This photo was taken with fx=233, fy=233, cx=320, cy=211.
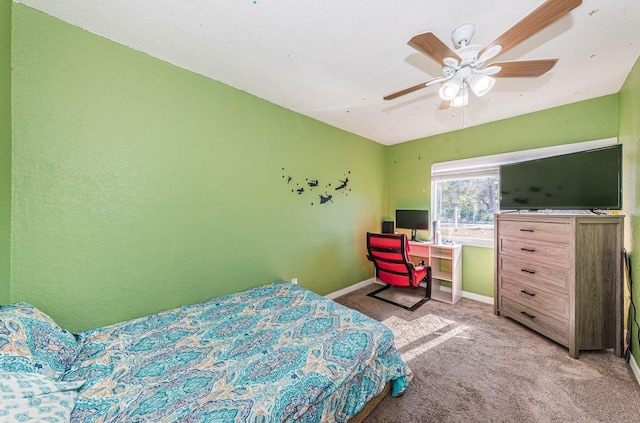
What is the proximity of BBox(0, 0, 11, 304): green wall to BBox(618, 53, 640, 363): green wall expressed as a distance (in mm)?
4240

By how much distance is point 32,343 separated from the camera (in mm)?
1139

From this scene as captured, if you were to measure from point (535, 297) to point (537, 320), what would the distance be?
220mm

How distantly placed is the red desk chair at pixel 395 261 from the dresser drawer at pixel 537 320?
0.89 metres

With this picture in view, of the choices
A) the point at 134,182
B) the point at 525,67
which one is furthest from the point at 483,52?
the point at 134,182

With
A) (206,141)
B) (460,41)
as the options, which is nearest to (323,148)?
(206,141)

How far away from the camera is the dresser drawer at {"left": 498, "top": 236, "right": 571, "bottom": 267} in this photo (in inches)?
82.7

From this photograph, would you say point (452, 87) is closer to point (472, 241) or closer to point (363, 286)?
point (472, 241)

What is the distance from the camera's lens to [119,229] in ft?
5.62

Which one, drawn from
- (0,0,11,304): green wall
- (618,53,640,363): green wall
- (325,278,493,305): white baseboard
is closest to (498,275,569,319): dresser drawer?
(618,53,640,363): green wall

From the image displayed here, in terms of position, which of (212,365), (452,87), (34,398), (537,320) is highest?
(452,87)

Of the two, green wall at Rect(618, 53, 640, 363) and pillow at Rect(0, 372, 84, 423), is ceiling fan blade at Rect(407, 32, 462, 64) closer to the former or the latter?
green wall at Rect(618, 53, 640, 363)

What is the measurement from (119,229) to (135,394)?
114 cm

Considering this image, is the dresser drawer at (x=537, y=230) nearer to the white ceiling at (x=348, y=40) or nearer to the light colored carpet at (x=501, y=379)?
the light colored carpet at (x=501, y=379)

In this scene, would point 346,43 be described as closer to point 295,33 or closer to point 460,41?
point 295,33
